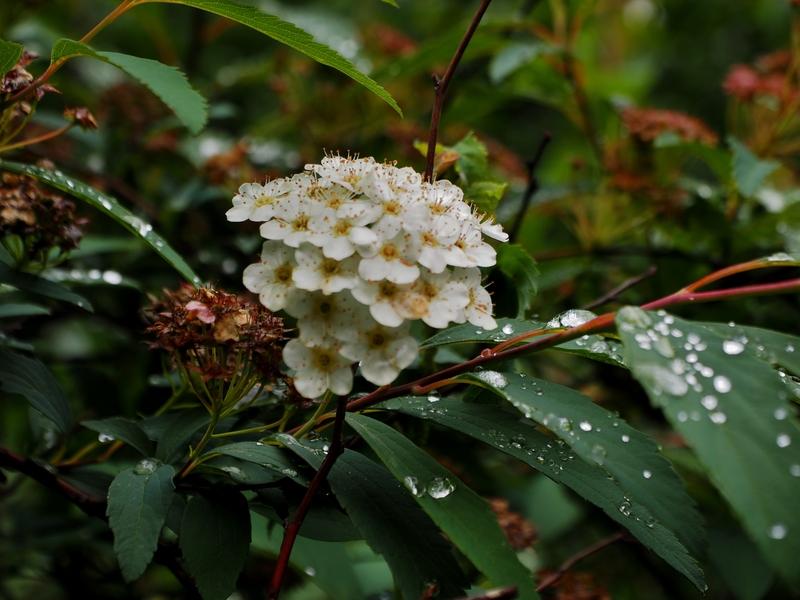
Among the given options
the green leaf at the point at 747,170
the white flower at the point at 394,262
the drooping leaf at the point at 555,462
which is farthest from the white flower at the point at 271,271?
the green leaf at the point at 747,170

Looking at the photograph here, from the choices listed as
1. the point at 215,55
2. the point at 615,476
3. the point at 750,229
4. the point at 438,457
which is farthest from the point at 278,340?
the point at 215,55

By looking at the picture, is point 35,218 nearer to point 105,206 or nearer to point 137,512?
point 105,206

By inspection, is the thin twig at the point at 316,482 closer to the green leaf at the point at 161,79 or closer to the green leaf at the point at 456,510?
the green leaf at the point at 456,510

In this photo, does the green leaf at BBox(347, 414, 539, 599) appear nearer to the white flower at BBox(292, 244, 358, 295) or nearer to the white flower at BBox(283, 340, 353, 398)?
the white flower at BBox(283, 340, 353, 398)

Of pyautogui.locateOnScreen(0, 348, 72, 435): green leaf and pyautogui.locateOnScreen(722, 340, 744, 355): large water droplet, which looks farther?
pyautogui.locateOnScreen(0, 348, 72, 435): green leaf

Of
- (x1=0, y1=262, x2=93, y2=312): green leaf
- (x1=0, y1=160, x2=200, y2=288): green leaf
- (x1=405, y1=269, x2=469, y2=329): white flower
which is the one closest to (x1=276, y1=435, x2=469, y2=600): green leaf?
(x1=405, y1=269, x2=469, y2=329): white flower

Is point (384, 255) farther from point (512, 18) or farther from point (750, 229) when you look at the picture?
point (512, 18)
